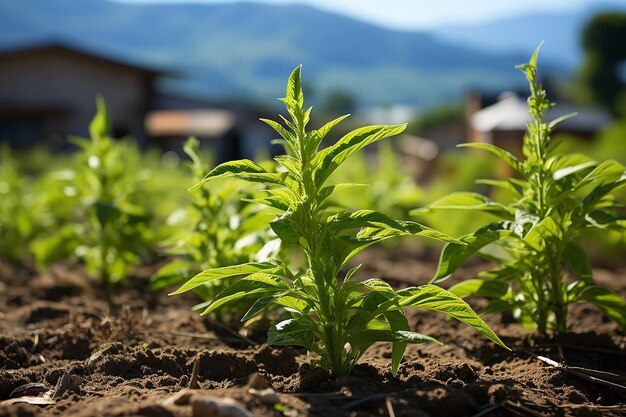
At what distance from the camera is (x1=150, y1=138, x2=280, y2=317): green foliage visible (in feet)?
10.9

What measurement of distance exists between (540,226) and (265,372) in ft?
3.80

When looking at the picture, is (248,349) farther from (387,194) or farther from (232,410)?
(387,194)

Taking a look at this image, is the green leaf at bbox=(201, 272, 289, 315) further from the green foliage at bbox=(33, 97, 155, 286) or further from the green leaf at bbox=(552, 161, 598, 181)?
the green foliage at bbox=(33, 97, 155, 286)

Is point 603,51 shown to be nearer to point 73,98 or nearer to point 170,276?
point 73,98

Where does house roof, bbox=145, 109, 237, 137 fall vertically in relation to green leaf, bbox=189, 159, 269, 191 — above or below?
below

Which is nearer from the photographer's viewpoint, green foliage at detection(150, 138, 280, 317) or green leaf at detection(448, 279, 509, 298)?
green leaf at detection(448, 279, 509, 298)

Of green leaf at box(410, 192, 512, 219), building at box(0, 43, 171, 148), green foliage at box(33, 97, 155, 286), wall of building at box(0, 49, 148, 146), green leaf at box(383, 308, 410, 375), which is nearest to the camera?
green leaf at box(383, 308, 410, 375)

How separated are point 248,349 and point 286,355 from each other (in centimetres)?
36

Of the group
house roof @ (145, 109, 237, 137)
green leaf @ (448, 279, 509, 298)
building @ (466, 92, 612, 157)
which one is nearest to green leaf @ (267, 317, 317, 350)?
green leaf @ (448, 279, 509, 298)

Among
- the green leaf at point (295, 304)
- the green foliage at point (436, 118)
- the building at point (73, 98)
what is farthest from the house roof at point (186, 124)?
the green foliage at point (436, 118)

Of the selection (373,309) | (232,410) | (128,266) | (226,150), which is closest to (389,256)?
(128,266)

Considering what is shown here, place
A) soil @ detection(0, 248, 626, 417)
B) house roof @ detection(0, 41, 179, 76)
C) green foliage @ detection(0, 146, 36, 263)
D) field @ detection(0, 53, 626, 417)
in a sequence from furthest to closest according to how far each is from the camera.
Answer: house roof @ detection(0, 41, 179, 76), green foliage @ detection(0, 146, 36, 263), field @ detection(0, 53, 626, 417), soil @ detection(0, 248, 626, 417)

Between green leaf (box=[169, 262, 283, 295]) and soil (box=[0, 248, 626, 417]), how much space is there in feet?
1.03

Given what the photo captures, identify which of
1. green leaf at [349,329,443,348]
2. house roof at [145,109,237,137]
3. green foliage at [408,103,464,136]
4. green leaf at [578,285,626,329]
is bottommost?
green foliage at [408,103,464,136]
